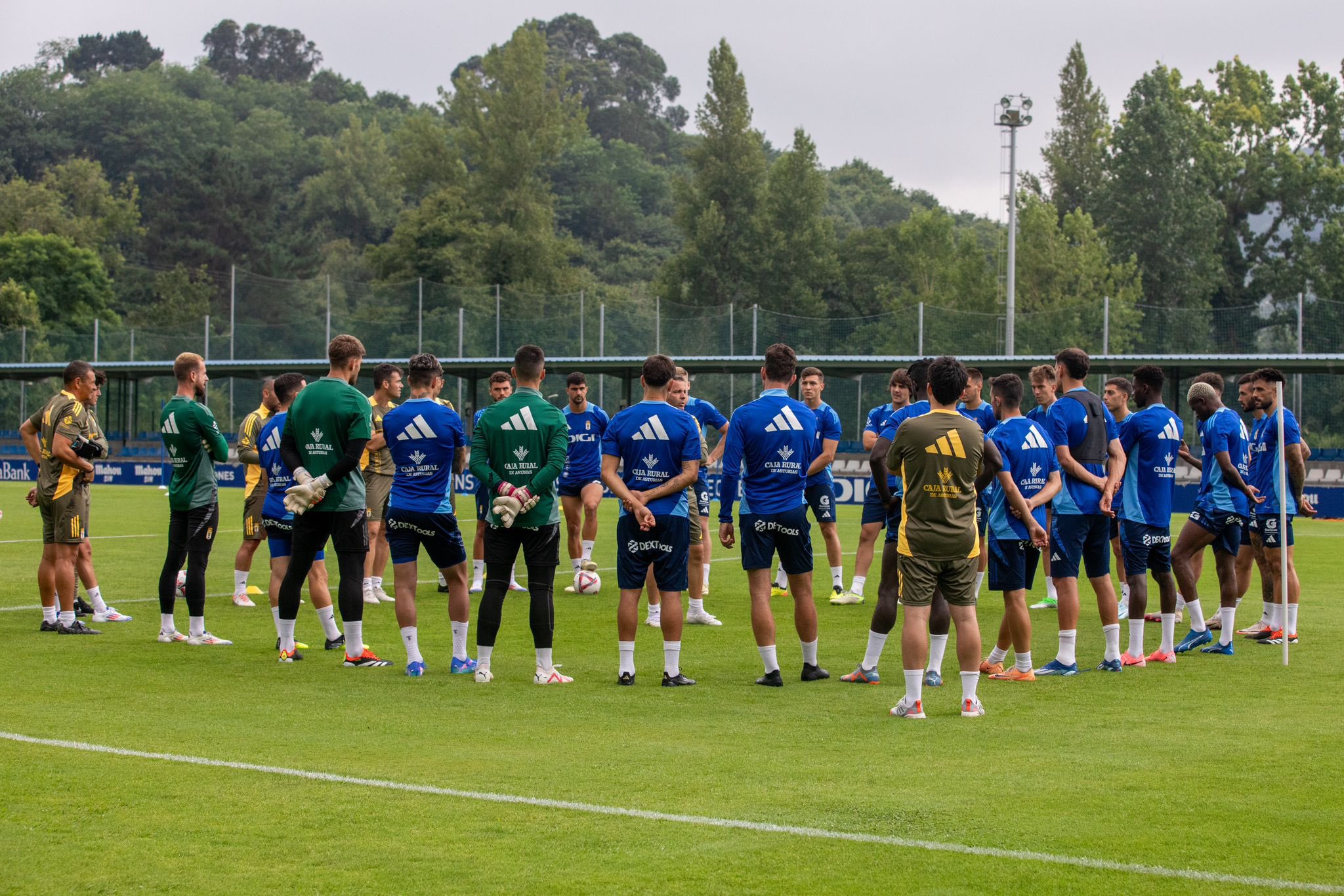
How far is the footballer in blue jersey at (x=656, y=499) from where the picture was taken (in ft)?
29.3

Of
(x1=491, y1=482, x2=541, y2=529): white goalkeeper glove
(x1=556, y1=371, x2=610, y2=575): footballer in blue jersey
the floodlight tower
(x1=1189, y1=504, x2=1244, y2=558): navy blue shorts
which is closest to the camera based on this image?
(x1=491, y1=482, x2=541, y2=529): white goalkeeper glove

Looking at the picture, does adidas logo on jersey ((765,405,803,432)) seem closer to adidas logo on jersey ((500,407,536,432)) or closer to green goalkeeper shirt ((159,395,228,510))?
adidas logo on jersey ((500,407,536,432))

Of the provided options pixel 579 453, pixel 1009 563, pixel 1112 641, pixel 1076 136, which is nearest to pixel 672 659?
pixel 1009 563

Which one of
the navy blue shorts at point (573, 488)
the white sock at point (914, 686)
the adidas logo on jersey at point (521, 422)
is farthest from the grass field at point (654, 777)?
the navy blue shorts at point (573, 488)

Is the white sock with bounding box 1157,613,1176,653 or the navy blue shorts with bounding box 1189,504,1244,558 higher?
the navy blue shorts with bounding box 1189,504,1244,558

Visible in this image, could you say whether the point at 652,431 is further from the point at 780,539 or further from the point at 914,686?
the point at 914,686

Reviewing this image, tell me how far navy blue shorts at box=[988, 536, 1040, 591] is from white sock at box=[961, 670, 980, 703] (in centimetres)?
112

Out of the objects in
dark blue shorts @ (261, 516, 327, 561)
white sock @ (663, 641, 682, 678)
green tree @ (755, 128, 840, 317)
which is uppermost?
green tree @ (755, 128, 840, 317)

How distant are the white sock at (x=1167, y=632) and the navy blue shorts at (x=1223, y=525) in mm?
1015

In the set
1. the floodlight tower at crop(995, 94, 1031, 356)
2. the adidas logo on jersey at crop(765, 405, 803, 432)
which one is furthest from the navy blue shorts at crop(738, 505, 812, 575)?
the floodlight tower at crop(995, 94, 1031, 356)

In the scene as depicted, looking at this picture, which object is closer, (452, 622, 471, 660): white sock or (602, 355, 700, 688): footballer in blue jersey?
(602, 355, 700, 688): footballer in blue jersey

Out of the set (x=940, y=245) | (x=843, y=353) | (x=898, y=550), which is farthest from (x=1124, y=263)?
(x=898, y=550)

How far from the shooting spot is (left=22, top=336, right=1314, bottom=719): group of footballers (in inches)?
316

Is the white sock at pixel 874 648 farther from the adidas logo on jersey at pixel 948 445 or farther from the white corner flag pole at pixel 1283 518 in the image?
the white corner flag pole at pixel 1283 518
